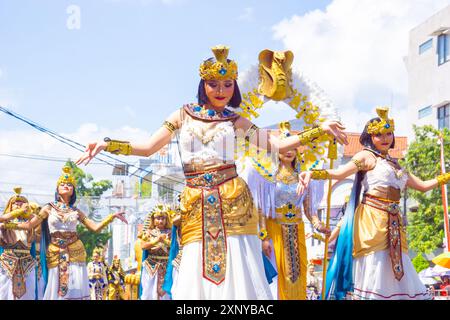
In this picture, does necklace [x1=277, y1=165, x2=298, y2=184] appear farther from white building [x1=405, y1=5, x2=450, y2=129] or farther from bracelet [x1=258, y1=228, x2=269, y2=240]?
white building [x1=405, y1=5, x2=450, y2=129]

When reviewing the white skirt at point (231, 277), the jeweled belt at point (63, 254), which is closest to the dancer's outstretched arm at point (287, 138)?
the white skirt at point (231, 277)

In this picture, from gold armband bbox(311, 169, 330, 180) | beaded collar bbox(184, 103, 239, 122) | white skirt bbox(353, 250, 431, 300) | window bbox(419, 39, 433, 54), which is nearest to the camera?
beaded collar bbox(184, 103, 239, 122)

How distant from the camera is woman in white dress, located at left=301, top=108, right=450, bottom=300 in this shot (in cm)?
795

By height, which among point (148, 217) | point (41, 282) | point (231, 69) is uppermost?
point (231, 69)

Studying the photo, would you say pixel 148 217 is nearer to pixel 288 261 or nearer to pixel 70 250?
pixel 70 250

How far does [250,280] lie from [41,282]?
639 cm

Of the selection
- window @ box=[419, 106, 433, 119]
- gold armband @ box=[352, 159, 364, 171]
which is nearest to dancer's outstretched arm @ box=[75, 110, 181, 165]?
gold armband @ box=[352, 159, 364, 171]

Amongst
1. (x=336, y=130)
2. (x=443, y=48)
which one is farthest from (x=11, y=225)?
(x=443, y=48)

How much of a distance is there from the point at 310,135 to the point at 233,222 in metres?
0.89

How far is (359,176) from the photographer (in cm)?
829

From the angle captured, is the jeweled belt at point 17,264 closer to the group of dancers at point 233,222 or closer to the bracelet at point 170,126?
the group of dancers at point 233,222

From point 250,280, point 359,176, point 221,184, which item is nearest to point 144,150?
point 221,184

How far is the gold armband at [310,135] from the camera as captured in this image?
6.29 meters

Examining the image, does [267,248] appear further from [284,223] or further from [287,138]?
[287,138]
